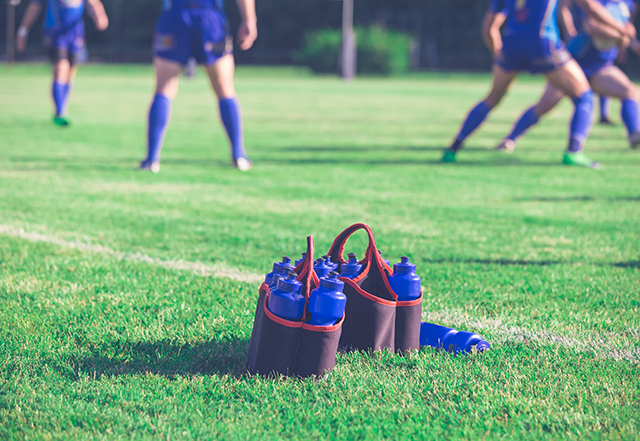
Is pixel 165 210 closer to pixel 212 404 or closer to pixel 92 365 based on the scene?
pixel 92 365

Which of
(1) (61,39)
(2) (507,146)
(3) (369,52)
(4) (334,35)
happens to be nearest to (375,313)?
(2) (507,146)

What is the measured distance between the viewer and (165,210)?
5387mm

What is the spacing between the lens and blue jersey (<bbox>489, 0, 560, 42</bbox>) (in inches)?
295

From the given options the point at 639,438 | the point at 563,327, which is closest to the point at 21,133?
the point at 563,327

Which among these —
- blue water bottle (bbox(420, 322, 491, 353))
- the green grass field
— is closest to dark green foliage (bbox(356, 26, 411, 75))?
the green grass field

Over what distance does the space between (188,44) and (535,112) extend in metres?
4.81

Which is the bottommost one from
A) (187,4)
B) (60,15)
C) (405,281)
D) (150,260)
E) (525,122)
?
(150,260)

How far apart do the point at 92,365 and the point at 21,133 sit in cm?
915

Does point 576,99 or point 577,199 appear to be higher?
point 576,99

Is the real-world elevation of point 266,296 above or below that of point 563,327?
above

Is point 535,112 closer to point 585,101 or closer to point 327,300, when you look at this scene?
point 585,101

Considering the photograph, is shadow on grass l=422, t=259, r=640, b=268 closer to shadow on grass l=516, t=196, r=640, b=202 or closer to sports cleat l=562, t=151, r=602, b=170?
shadow on grass l=516, t=196, r=640, b=202

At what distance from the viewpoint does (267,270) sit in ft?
12.5

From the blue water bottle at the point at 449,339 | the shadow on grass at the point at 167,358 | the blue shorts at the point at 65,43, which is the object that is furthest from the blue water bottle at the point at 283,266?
the blue shorts at the point at 65,43
